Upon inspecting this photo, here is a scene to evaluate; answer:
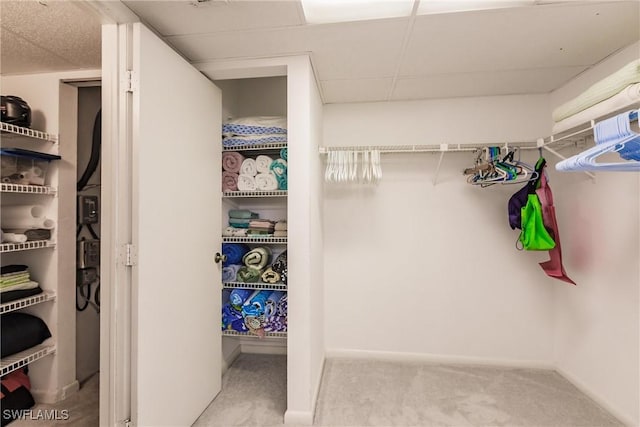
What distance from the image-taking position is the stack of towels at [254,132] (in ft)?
6.86

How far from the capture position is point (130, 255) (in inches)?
51.1

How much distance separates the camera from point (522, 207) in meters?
2.09

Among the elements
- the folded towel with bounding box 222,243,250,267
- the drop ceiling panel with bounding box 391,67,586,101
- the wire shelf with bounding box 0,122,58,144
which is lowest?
the folded towel with bounding box 222,243,250,267

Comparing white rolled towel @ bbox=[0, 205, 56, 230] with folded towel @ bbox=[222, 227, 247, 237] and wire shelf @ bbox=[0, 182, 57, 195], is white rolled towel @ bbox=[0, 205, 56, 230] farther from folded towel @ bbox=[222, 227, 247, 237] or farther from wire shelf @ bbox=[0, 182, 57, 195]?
folded towel @ bbox=[222, 227, 247, 237]

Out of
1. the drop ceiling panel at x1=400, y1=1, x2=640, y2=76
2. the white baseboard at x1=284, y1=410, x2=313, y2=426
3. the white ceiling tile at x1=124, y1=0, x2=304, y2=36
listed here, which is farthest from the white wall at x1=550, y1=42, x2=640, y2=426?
the white ceiling tile at x1=124, y1=0, x2=304, y2=36

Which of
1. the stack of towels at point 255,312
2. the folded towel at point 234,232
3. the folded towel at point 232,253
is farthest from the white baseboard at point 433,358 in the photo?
the folded towel at point 234,232

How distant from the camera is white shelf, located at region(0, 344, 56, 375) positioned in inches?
63.2

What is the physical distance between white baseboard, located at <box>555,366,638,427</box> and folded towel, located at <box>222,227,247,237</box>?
2600 mm

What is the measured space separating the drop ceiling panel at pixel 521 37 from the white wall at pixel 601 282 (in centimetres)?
25

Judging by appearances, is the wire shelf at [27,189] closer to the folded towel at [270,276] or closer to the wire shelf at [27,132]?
the wire shelf at [27,132]

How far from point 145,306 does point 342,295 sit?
1.63 m

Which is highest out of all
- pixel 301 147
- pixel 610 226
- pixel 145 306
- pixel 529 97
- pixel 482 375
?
pixel 529 97

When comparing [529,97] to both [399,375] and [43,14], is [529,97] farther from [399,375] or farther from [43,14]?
[43,14]

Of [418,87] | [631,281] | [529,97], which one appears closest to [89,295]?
[418,87]
